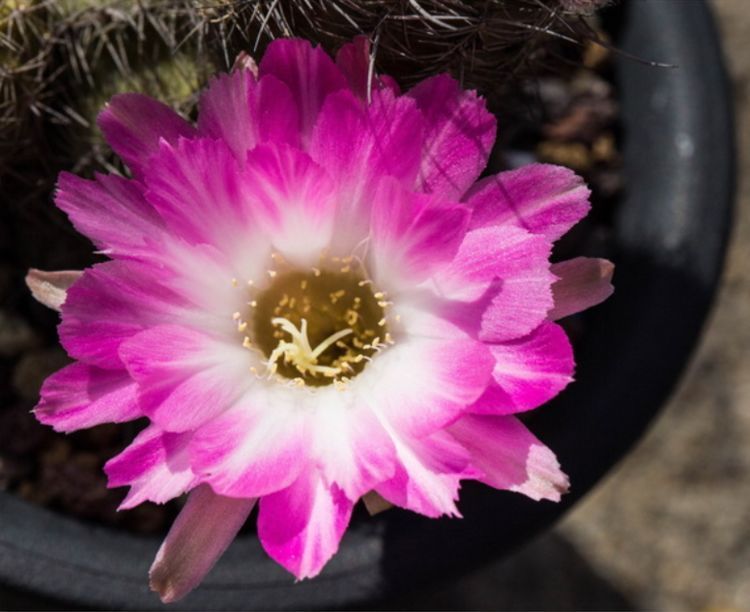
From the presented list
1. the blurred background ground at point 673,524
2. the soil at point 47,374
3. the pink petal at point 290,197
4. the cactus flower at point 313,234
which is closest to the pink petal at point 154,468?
the cactus flower at point 313,234

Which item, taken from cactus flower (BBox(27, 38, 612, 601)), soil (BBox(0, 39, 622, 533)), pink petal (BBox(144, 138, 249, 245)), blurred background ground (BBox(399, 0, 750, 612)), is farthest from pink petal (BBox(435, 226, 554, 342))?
blurred background ground (BBox(399, 0, 750, 612))

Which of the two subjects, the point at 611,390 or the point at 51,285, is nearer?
the point at 51,285

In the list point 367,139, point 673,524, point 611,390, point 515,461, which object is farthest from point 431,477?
point 673,524

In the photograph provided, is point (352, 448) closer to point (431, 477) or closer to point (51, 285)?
point (431, 477)

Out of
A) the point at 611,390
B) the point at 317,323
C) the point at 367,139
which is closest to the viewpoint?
the point at 367,139

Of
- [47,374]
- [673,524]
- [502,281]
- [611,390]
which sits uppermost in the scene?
[502,281]

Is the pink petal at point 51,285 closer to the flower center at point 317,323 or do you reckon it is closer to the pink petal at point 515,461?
the flower center at point 317,323
